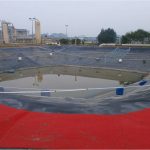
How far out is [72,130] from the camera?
4703mm

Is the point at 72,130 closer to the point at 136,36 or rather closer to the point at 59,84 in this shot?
the point at 59,84

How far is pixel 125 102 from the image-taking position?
6.58m

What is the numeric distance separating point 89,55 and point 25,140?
27.0 m

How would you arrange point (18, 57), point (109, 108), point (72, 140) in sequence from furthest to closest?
point (18, 57), point (109, 108), point (72, 140)

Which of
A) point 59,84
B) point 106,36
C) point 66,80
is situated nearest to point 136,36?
point 106,36

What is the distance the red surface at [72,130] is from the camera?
4.12 metres

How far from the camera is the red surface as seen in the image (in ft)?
13.5

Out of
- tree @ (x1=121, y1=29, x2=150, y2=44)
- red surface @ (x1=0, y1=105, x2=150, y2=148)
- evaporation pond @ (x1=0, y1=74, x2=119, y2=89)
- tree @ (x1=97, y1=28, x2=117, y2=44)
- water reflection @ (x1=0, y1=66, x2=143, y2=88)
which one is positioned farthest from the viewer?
tree @ (x1=97, y1=28, x2=117, y2=44)

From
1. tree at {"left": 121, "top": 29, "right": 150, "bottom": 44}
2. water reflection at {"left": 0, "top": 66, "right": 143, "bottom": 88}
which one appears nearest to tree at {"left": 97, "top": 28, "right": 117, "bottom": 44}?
tree at {"left": 121, "top": 29, "right": 150, "bottom": 44}

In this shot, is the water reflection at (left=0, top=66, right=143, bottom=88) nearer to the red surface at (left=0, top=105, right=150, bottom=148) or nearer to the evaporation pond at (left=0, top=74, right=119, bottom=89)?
the evaporation pond at (left=0, top=74, right=119, bottom=89)

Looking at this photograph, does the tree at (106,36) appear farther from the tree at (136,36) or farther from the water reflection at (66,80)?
the water reflection at (66,80)

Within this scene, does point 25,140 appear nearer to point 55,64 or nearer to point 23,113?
point 23,113

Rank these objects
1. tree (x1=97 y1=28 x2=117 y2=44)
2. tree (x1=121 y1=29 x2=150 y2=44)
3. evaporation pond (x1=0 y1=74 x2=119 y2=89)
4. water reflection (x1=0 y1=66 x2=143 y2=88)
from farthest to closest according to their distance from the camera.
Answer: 1. tree (x1=97 y1=28 x2=117 y2=44)
2. tree (x1=121 y1=29 x2=150 y2=44)
3. water reflection (x1=0 y1=66 x2=143 y2=88)
4. evaporation pond (x1=0 y1=74 x2=119 y2=89)

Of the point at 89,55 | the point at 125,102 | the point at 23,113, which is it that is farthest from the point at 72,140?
the point at 89,55
